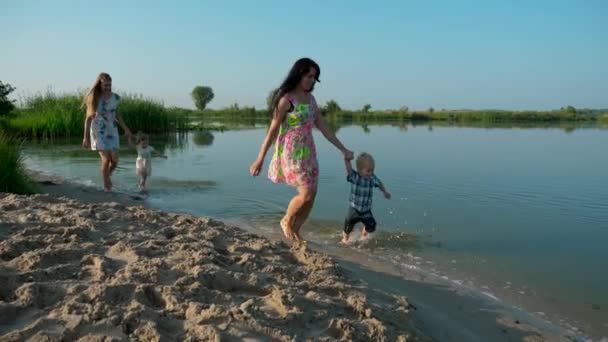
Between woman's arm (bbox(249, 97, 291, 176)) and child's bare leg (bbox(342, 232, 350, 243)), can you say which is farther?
child's bare leg (bbox(342, 232, 350, 243))

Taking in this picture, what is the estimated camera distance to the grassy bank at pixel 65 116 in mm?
18188

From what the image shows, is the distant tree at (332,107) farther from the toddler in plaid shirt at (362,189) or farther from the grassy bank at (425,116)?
the toddler in plaid shirt at (362,189)

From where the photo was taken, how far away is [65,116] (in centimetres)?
1855

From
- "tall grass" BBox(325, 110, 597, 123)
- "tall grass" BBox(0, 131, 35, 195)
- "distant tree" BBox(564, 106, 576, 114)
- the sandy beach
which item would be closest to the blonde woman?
"tall grass" BBox(0, 131, 35, 195)

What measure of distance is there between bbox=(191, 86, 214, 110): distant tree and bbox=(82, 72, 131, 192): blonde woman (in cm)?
9604

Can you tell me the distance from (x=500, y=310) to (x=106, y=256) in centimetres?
285

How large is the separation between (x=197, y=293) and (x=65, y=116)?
18225mm

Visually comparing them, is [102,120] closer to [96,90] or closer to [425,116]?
[96,90]

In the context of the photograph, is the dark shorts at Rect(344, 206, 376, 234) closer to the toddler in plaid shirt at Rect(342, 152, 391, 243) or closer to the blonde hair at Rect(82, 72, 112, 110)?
the toddler in plaid shirt at Rect(342, 152, 391, 243)

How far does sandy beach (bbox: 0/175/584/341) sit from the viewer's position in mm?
2330

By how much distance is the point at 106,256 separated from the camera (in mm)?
3305

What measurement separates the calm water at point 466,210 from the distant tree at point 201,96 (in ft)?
294

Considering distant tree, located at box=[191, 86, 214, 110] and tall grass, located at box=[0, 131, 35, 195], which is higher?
distant tree, located at box=[191, 86, 214, 110]

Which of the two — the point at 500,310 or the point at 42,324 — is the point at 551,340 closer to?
the point at 500,310
